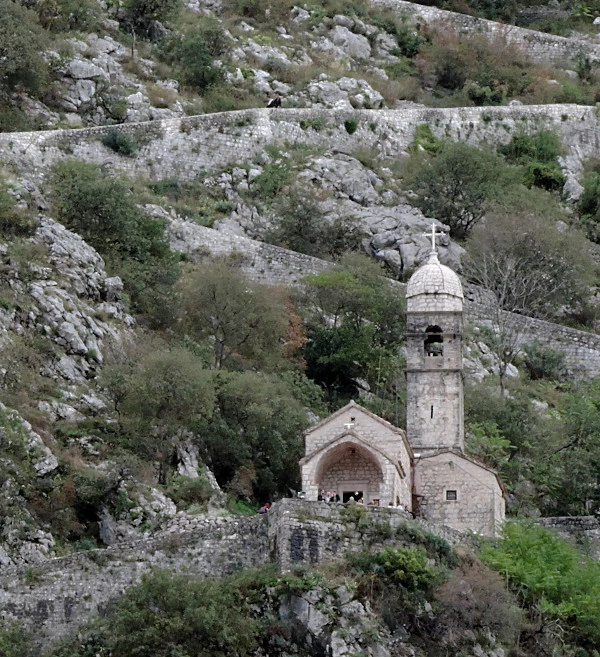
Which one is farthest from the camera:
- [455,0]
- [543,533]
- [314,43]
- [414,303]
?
[455,0]

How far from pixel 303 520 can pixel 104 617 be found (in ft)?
18.3

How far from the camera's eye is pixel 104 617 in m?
61.1

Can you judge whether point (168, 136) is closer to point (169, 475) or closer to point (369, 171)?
point (369, 171)

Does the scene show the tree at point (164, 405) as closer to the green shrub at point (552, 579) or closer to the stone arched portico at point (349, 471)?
the stone arched portico at point (349, 471)

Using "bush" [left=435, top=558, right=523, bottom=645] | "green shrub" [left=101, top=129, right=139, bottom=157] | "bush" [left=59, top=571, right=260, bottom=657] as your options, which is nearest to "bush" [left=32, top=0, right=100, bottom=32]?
"green shrub" [left=101, top=129, right=139, bottom=157]

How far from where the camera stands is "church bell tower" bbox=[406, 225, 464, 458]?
68.8 meters

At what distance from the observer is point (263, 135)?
98.4 metres

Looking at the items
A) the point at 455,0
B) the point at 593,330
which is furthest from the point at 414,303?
the point at 455,0

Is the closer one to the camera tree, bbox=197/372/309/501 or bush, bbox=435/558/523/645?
bush, bbox=435/558/523/645

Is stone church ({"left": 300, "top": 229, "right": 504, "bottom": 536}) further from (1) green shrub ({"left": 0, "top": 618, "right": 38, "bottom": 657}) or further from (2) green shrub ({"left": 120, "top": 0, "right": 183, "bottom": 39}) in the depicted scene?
(2) green shrub ({"left": 120, "top": 0, "right": 183, "bottom": 39})

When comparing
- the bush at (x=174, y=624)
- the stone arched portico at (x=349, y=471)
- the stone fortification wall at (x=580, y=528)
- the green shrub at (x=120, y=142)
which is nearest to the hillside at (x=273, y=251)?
the green shrub at (x=120, y=142)

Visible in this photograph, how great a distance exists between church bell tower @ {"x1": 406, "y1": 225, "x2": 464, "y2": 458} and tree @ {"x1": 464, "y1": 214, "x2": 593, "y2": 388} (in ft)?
57.8

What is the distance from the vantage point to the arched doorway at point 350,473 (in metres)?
65.3

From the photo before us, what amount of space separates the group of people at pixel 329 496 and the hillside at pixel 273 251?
3.63 meters
